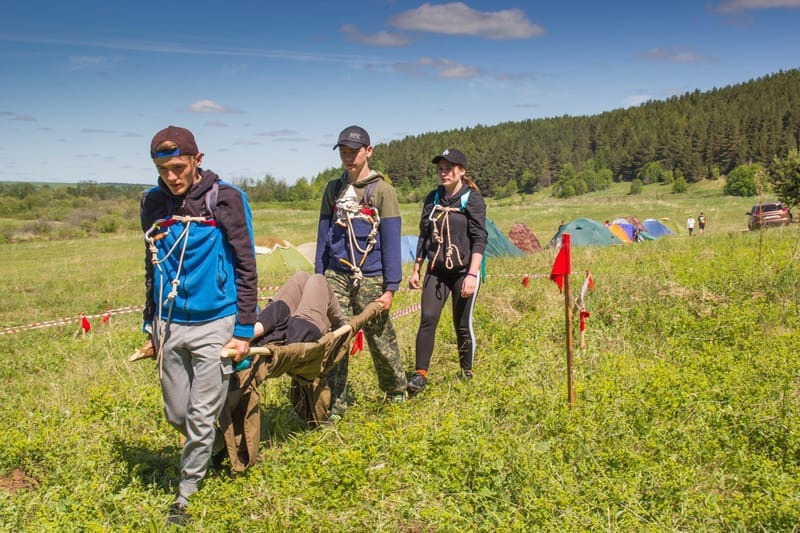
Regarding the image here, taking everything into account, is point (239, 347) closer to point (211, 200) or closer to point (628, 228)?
point (211, 200)

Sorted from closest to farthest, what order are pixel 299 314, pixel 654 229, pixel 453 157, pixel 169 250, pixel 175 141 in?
pixel 175 141
pixel 169 250
pixel 299 314
pixel 453 157
pixel 654 229

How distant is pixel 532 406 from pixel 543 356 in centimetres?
145

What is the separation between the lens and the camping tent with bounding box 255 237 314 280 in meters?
19.7

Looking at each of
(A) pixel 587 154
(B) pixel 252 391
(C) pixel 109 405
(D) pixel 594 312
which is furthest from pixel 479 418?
(A) pixel 587 154

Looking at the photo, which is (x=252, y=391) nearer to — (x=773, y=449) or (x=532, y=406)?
(x=532, y=406)

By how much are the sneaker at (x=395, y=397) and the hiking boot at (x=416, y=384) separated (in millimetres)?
143

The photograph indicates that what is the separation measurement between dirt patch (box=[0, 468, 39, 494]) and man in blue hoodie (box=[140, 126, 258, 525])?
128 cm

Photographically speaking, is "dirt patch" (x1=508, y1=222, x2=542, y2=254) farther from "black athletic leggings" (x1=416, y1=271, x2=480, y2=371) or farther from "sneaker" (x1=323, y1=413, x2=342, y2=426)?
"sneaker" (x1=323, y1=413, x2=342, y2=426)

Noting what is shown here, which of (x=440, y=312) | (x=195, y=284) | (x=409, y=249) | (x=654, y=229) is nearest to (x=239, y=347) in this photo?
(x=195, y=284)

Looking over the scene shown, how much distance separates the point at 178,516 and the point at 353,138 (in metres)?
2.84

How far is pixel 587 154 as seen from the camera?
130m

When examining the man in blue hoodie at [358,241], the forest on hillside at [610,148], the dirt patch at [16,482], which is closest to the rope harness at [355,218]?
the man in blue hoodie at [358,241]

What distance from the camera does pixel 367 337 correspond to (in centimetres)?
518

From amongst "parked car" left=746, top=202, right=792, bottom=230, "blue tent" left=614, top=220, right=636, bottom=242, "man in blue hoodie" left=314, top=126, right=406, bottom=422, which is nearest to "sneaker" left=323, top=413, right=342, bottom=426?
"man in blue hoodie" left=314, top=126, right=406, bottom=422
